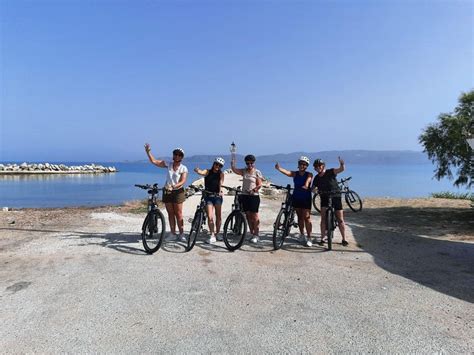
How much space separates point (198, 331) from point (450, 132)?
37.8ft

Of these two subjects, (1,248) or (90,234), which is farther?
(90,234)

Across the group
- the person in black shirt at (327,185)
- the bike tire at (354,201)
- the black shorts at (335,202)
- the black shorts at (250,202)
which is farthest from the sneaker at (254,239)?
the bike tire at (354,201)

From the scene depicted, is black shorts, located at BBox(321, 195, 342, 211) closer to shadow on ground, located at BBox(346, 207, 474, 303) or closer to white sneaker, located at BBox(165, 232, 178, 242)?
shadow on ground, located at BBox(346, 207, 474, 303)

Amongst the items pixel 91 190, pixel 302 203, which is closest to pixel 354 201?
pixel 302 203

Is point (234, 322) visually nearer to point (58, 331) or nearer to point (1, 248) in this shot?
point (58, 331)

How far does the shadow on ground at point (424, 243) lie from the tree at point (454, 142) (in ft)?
4.99

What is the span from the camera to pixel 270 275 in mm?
5754

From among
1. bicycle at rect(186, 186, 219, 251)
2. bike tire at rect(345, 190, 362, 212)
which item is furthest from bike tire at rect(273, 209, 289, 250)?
bike tire at rect(345, 190, 362, 212)

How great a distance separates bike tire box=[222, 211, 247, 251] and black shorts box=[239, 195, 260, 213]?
44cm

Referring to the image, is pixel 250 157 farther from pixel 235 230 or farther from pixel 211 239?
pixel 211 239

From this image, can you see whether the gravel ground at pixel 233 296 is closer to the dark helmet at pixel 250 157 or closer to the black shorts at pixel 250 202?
the black shorts at pixel 250 202

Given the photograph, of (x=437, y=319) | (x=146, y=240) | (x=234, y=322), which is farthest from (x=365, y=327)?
(x=146, y=240)

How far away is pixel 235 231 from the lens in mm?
7582

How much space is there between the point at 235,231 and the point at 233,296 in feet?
9.10
